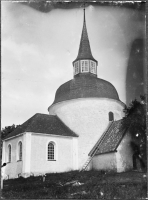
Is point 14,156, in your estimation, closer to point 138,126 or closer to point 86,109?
point 86,109

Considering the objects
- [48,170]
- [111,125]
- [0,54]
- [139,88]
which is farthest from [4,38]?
[111,125]

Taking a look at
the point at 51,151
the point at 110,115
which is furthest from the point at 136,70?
the point at 51,151

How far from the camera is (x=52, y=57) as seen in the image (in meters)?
11.8

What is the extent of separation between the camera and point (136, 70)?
11633 mm

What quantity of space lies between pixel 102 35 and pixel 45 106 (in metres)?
3.52

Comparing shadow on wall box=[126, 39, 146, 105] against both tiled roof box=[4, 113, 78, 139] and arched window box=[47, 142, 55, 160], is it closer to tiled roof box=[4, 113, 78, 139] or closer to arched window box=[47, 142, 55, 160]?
tiled roof box=[4, 113, 78, 139]

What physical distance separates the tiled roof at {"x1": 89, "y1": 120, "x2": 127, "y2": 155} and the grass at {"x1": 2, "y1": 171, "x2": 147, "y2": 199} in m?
2.66

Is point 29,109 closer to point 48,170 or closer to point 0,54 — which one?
point 0,54

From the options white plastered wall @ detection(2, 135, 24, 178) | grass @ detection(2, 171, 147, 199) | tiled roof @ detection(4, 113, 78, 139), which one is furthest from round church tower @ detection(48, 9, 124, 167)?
grass @ detection(2, 171, 147, 199)

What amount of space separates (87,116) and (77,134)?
1079mm

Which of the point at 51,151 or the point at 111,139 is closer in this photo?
the point at 111,139

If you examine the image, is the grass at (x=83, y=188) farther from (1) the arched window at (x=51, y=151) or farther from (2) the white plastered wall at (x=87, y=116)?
(2) the white plastered wall at (x=87, y=116)

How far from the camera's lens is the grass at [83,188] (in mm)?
10125

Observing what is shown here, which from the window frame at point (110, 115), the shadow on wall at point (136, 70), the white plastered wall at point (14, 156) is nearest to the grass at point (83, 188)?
the white plastered wall at point (14, 156)
